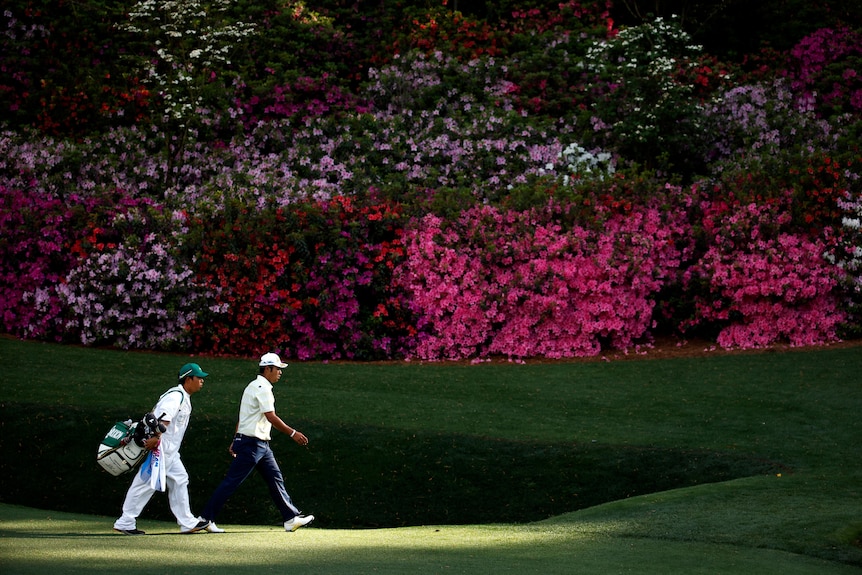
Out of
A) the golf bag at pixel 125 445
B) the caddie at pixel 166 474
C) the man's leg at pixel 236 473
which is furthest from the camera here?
the man's leg at pixel 236 473

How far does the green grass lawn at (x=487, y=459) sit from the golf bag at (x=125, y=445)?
1.63 feet

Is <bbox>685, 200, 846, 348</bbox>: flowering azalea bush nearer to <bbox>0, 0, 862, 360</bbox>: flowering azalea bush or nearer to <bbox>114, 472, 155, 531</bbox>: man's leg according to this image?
<bbox>0, 0, 862, 360</bbox>: flowering azalea bush

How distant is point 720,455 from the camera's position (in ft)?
33.6

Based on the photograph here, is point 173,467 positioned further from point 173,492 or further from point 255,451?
point 255,451

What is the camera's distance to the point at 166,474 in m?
7.75

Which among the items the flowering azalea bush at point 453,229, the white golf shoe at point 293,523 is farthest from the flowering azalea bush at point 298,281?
the white golf shoe at point 293,523

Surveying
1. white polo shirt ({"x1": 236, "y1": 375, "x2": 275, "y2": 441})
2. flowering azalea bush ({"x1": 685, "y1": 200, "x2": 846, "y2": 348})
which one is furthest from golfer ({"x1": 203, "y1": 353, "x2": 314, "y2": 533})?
flowering azalea bush ({"x1": 685, "y1": 200, "x2": 846, "y2": 348})

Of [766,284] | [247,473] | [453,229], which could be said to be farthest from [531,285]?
[247,473]

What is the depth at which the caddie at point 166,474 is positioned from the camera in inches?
298

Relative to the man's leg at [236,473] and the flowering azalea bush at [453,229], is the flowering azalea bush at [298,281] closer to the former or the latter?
the flowering azalea bush at [453,229]

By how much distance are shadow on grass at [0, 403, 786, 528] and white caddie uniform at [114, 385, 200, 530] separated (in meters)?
1.71

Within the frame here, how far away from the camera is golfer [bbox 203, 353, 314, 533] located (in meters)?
7.86

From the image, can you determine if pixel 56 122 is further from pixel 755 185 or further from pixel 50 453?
pixel 755 185

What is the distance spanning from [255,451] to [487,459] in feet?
10.1
